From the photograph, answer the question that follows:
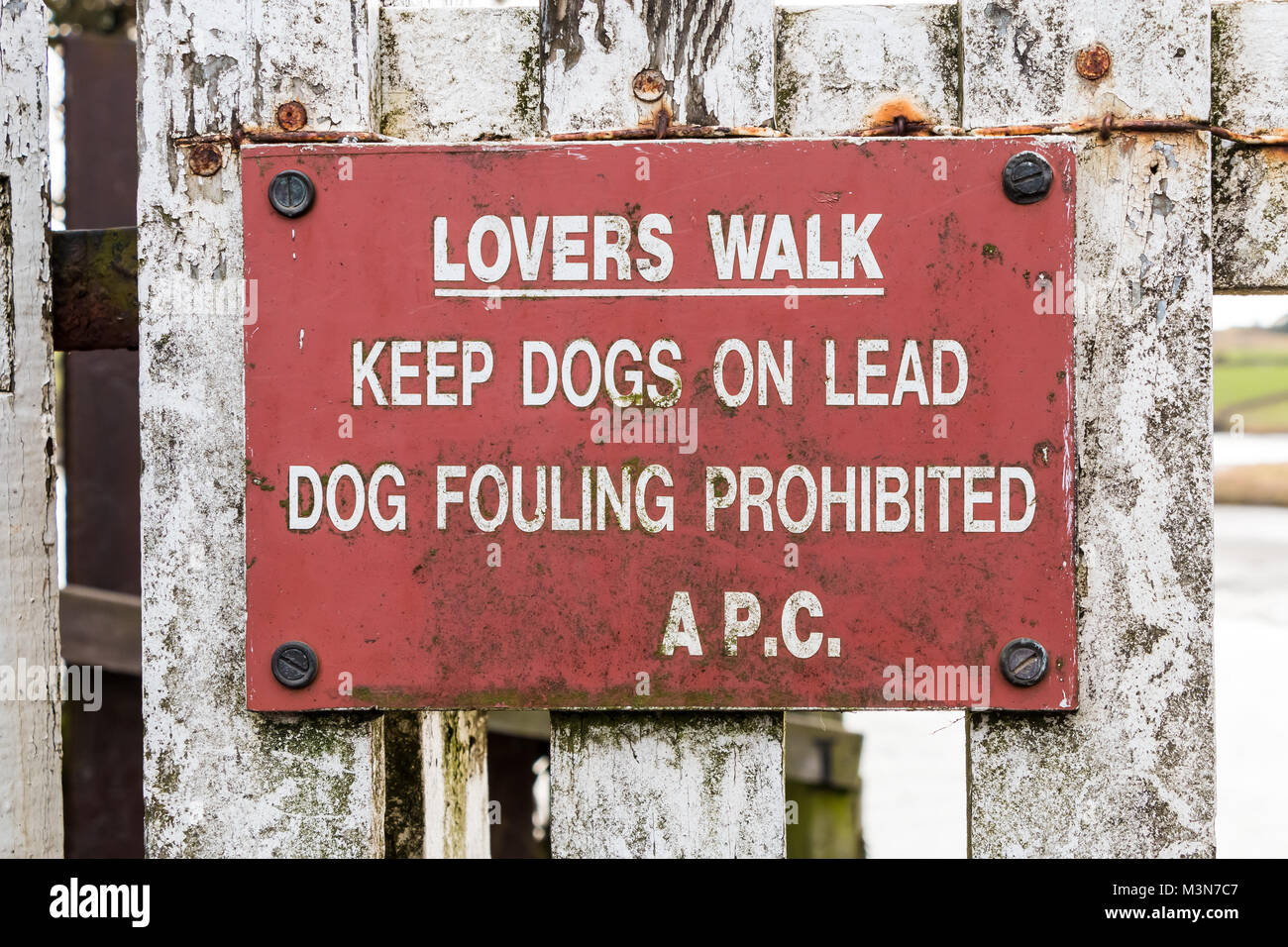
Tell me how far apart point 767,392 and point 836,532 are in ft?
0.65

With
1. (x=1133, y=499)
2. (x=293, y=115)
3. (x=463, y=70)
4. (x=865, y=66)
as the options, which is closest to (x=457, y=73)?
(x=463, y=70)

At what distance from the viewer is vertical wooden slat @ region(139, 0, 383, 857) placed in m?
1.30

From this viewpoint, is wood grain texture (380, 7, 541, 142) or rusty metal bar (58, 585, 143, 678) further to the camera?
rusty metal bar (58, 585, 143, 678)

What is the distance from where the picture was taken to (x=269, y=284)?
4.20ft

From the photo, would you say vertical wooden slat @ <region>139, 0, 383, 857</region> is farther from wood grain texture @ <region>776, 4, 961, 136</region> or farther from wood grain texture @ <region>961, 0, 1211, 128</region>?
wood grain texture @ <region>961, 0, 1211, 128</region>

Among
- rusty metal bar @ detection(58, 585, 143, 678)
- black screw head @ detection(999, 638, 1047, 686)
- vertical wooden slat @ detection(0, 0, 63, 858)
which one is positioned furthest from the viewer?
rusty metal bar @ detection(58, 585, 143, 678)

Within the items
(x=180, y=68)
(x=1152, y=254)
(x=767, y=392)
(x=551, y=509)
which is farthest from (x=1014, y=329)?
(x=180, y=68)

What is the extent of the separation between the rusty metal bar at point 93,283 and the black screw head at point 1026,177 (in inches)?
47.1

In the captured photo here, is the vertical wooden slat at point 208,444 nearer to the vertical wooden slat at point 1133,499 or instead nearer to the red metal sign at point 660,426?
the red metal sign at point 660,426

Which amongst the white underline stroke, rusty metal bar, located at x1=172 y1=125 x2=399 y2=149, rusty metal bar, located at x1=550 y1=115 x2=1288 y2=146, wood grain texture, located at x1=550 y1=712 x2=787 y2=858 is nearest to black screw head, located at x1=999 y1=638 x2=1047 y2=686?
wood grain texture, located at x1=550 y1=712 x2=787 y2=858

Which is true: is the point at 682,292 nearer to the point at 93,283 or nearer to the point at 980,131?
the point at 980,131

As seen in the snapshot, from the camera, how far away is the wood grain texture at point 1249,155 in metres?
1.28

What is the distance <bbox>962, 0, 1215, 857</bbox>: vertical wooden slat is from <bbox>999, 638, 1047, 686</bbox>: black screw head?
0.06m

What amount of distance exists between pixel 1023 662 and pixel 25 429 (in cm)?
138
